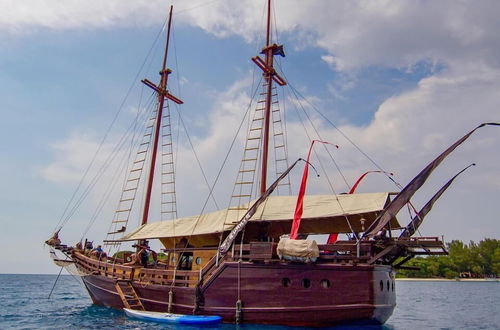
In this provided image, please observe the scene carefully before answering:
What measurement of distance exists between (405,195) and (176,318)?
10.6m

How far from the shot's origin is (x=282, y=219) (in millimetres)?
17594

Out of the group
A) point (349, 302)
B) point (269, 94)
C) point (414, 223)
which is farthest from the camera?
point (269, 94)

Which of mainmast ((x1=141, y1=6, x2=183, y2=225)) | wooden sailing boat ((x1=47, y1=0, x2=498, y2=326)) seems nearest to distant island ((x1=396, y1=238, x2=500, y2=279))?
mainmast ((x1=141, y1=6, x2=183, y2=225))

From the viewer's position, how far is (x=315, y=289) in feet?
50.8

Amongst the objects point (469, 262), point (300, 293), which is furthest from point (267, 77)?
point (469, 262)

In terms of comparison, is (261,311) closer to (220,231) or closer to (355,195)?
(220,231)

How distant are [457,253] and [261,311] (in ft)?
346

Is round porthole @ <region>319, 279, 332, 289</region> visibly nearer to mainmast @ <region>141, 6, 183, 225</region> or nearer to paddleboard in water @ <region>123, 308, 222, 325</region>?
paddleboard in water @ <region>123, 308, 222, 325</region>

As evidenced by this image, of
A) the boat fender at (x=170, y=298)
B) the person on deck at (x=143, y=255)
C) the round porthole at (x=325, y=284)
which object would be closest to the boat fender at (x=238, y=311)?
the round porthole at (x=325, y=284)

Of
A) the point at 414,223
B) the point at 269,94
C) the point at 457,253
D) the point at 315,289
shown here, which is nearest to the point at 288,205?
the point at 315,289

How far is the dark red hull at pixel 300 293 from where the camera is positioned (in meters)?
15.2

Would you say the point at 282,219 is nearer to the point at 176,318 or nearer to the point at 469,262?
the point at 176,318

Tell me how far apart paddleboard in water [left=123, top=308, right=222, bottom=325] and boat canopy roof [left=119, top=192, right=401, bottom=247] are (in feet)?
12.9

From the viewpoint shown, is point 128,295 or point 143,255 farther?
point 143,255
